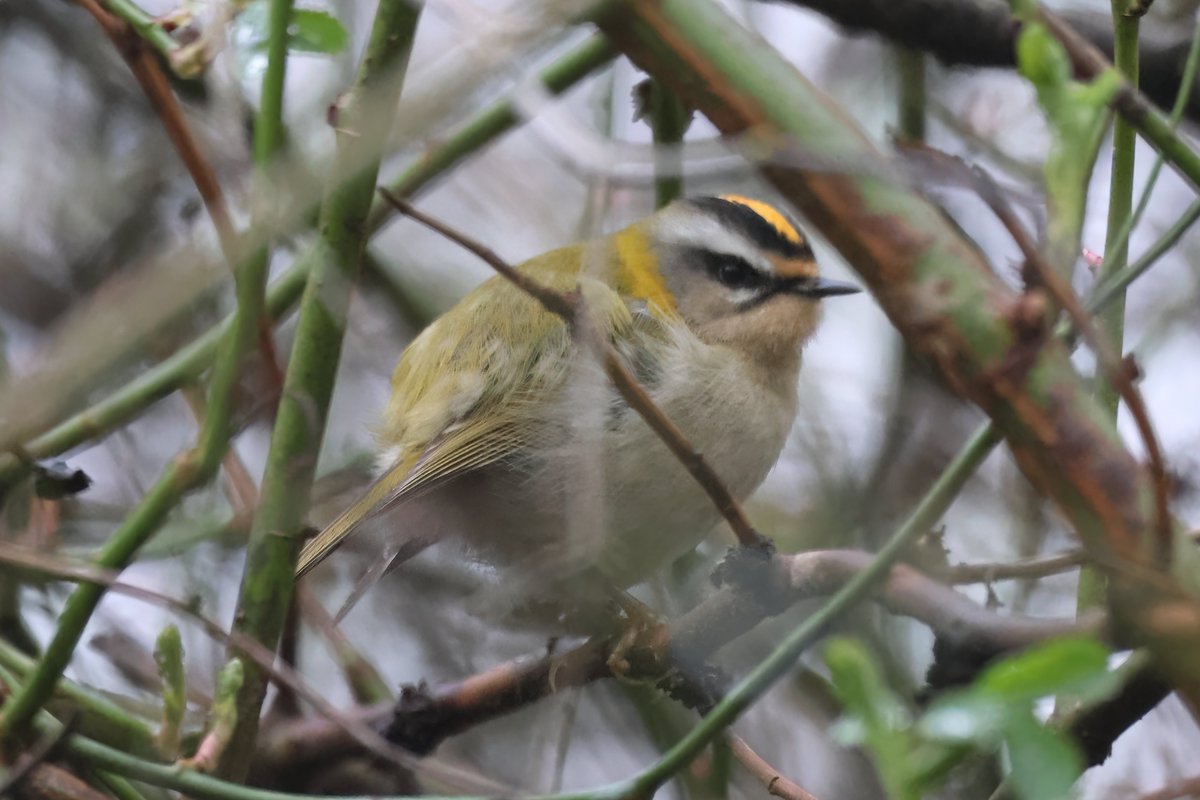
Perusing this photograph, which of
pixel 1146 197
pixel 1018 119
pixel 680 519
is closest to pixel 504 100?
pixel 680 519

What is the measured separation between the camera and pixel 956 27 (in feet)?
8.82

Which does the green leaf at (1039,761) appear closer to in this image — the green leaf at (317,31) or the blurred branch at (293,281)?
the green leaf at (317,31)

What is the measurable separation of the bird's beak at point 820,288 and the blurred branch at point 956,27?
1.74ft

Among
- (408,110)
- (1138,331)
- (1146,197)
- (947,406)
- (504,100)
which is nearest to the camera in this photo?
(1146,197)

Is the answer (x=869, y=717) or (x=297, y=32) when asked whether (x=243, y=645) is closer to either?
(x=297, y=32)

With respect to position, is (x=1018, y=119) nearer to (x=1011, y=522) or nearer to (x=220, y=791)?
(x=1011, y=522)

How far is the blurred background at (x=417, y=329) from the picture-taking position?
7.36ft

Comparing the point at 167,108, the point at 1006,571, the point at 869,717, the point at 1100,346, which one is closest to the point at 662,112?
the point at 167,108

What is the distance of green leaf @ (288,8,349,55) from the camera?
1.56 meters

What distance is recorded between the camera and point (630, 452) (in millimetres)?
2156

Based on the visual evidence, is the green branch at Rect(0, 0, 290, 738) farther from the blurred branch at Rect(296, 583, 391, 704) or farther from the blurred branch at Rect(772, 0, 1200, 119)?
the blurred branch at Rect(772, 0, 1200, 119)

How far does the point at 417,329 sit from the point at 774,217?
0.80m

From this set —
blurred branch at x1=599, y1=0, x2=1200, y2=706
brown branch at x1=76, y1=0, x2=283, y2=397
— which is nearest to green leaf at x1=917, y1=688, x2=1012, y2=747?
blurred branch at x1=599, y1=0, x2=1200, y2=706

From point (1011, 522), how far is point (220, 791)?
183 cm
